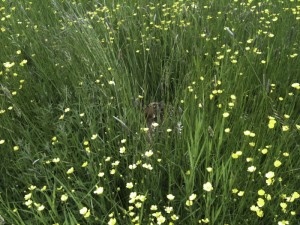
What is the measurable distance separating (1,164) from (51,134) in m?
0.36

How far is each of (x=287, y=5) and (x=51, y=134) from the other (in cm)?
262

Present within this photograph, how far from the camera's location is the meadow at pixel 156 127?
5.21 ft

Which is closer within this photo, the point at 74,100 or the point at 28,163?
the point at 28,163

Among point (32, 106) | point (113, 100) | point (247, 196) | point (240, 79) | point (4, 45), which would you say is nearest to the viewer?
point (247, 196)

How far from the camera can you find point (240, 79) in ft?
7.34

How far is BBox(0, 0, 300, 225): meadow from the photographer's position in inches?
62.5

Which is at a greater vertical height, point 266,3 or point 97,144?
point 266,3

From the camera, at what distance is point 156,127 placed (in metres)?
2.02

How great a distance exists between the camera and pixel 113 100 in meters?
2.38

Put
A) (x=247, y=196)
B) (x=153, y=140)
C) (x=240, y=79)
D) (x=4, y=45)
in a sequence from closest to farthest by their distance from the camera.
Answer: (x=247, y=196), (x=153, y=140), (x=240, y=79), (x=4, y=45)

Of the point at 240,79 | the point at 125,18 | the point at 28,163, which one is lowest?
the point at 28,163

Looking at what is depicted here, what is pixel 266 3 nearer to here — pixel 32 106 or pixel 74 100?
pixel 74 100

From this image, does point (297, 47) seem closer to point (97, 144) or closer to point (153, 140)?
point (153, 140)

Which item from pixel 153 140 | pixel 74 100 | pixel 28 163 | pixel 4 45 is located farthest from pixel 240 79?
pixel 4 45
